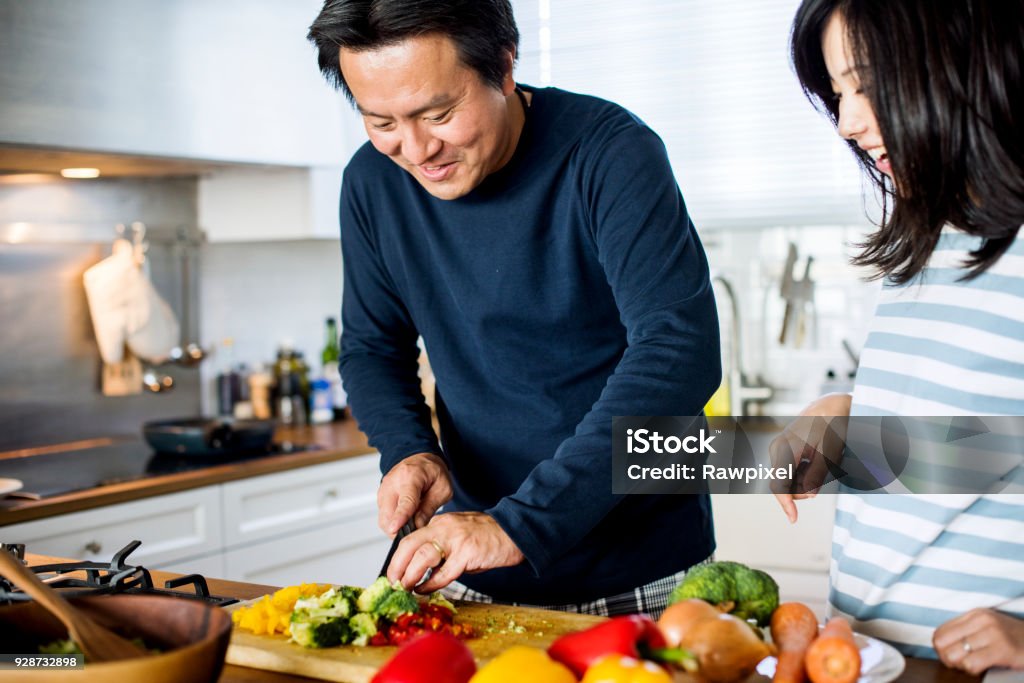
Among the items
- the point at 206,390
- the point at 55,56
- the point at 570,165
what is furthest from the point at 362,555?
the point at 570,165

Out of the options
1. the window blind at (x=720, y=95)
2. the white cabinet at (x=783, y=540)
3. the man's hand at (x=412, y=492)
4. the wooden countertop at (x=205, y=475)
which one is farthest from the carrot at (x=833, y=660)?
the window blind at (x=720, y=95)

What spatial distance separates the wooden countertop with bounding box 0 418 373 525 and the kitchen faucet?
1182mm

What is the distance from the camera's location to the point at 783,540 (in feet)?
9.77

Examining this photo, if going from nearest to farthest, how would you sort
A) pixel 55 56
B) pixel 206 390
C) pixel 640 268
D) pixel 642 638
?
pixel 642 638 < pixel 640 268 < pixel 55 56 < pixel 206 390

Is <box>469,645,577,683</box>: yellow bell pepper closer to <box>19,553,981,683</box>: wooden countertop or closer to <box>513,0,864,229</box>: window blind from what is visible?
<box>19,553,981,683</box>: wooden countertop

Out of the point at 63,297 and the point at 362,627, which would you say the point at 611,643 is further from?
the point at 63,297

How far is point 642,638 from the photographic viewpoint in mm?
804

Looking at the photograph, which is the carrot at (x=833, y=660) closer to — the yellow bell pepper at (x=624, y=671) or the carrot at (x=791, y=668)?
the carrot at (x=791, y=668)

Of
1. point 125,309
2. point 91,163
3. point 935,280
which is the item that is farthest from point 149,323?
point 935,280

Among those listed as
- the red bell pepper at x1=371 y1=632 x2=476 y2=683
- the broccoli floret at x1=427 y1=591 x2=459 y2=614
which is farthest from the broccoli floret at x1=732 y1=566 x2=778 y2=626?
the broccoli floret at x1=427 y1=591 x2=459 y2=614

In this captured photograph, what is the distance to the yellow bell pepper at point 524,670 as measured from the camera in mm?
780

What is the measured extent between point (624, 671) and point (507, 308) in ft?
2.63

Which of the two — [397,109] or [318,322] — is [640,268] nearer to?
[397,109]

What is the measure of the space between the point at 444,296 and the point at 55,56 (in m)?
1.45
